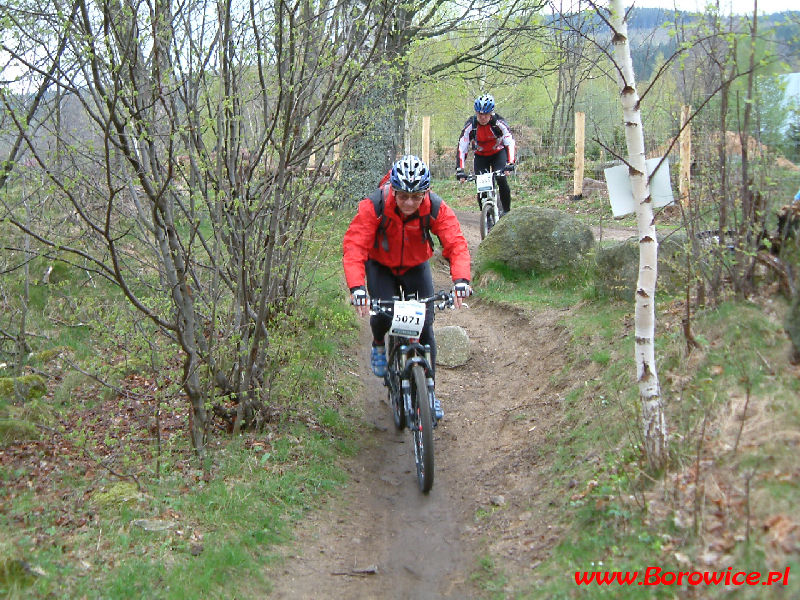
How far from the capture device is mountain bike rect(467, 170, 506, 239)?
10438 mm

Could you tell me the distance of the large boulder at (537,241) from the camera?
947 cm

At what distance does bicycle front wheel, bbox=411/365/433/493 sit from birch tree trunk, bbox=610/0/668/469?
Result: 1.49 m

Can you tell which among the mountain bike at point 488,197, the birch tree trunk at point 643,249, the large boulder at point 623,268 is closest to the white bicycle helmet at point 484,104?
the mountain bike at point 488,197

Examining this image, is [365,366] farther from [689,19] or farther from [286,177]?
[689,19]

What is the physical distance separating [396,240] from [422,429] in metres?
1.53

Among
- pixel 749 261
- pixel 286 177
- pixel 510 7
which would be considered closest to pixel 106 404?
pixel 286 177

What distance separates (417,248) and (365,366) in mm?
2579

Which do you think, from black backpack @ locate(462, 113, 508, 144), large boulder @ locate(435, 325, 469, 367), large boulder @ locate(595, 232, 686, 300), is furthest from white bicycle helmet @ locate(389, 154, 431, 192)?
black backpack @ locate(462, 113, 508, 144)

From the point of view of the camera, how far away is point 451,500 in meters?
5.25

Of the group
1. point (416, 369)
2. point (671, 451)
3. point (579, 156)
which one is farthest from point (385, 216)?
point (579, 156)

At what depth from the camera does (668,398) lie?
480 cm

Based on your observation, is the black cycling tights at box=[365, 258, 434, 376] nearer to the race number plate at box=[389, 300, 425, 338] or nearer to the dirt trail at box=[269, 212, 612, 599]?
the race number plate at box=[389, 300, 425, 338]

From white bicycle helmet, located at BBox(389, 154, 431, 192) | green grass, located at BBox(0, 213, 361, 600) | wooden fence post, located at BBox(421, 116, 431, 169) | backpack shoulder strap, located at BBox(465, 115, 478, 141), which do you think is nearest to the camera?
green grass, located at BBox(0, 213, 361, 600)

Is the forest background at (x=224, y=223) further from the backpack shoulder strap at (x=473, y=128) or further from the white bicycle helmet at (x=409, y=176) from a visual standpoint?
the backpack shoulder strap at (x=473, y=128)
